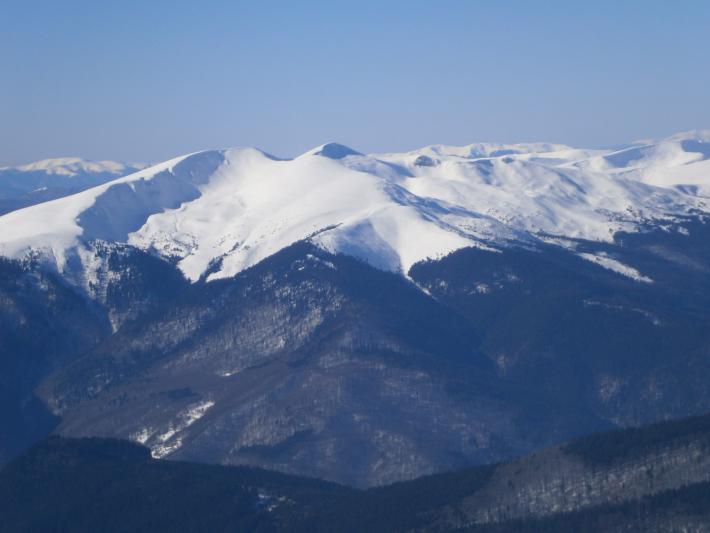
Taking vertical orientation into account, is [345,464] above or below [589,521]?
below

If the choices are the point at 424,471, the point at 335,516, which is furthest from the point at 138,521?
the point at 424,471

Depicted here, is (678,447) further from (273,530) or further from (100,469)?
(100,469)

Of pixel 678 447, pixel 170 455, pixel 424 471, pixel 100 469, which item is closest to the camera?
pixel 678 447

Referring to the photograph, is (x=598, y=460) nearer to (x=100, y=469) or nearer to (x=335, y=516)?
(x=335, y=516)

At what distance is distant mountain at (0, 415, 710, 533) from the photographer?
13525 centimetres

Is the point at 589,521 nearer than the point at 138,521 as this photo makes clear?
Yes

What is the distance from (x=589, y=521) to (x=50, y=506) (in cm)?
5919

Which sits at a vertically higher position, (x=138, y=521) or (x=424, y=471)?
(x=138, y=521)

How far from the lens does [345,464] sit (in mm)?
193375

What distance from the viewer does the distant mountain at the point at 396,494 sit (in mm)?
135250

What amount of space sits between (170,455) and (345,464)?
25188 mm

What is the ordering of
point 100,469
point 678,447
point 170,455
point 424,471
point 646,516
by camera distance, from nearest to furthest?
point 646,516 < point 678,447 < point 100,469 < point 424,471 < point 170,455

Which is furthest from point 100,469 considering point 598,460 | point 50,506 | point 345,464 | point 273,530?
point 598,460

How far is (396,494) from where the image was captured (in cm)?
15188
